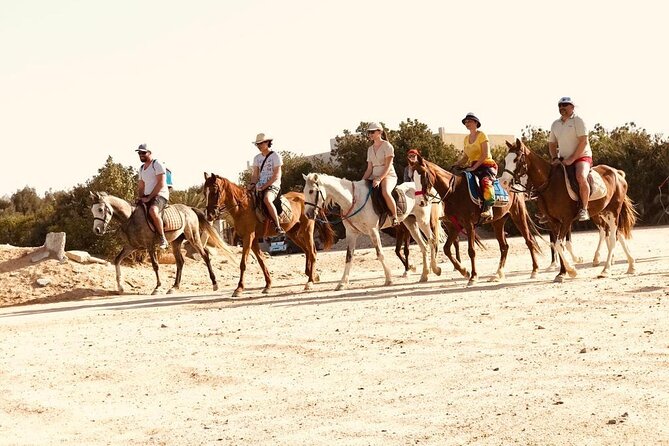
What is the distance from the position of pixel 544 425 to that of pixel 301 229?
12083 mm

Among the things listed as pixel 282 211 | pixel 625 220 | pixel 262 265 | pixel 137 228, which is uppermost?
pixel 282 211

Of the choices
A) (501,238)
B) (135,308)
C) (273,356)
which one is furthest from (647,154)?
(273,356)

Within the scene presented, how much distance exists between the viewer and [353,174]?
155 ft

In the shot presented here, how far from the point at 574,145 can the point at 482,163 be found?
1.60m

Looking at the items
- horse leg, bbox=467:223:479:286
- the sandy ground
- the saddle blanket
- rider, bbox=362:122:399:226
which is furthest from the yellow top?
the saddle blanket

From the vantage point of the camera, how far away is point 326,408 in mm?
7879

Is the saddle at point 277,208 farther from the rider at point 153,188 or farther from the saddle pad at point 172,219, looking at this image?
the saddle pad at point 172,219

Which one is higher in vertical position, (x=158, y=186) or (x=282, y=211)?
(x=158, y=186)

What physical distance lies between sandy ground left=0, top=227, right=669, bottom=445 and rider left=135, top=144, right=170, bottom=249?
12.0 ft

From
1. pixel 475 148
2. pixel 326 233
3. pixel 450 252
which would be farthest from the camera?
pixel 326 233

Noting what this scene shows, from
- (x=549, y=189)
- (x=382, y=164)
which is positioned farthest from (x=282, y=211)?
(x=549, y=189)

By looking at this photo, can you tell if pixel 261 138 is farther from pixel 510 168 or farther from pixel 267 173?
pixel 510 168

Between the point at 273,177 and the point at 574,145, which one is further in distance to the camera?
the point at 273,177

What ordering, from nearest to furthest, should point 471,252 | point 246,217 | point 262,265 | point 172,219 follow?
point 471,252
point 246,217
point 262,265
point 172,219
